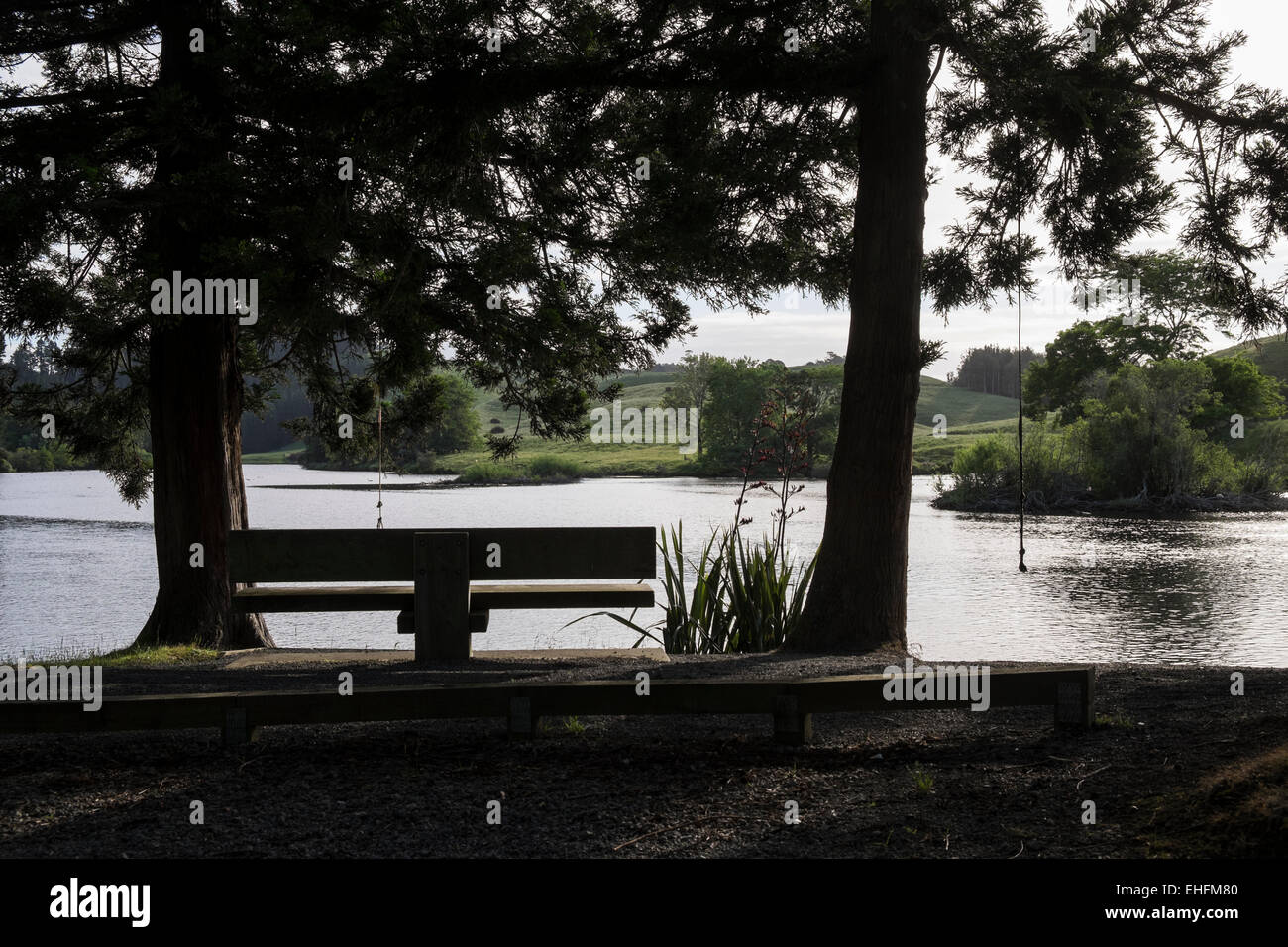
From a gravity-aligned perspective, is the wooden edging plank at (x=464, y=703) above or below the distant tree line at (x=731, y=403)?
below

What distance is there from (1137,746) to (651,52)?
6.18m

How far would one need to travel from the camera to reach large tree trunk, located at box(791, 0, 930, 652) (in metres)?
8.20

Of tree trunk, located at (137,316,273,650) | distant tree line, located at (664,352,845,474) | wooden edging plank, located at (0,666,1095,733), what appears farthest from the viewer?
distant tree line, located at (664,352,845,474)

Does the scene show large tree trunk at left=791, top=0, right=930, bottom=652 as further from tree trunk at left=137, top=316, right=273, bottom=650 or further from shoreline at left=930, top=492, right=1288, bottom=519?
shoreline at left=930, top=492, right=1288, bottom=519

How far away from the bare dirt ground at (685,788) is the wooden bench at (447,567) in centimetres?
208

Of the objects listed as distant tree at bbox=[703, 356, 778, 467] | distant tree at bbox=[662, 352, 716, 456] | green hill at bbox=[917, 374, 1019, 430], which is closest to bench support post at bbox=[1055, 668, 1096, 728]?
distant tree at bbox=[703, 356, 778, 467]

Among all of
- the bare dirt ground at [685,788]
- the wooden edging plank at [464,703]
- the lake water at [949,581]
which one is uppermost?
the wooden edging plank at [464,703]

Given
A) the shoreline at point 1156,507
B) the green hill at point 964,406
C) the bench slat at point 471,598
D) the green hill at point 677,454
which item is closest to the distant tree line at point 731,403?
the green hill at point 677,454
